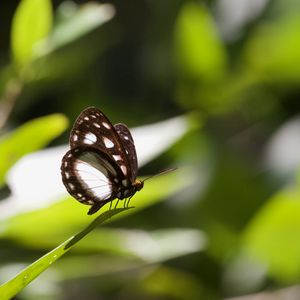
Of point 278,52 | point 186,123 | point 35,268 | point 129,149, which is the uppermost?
point 278,52

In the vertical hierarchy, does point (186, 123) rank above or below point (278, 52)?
below

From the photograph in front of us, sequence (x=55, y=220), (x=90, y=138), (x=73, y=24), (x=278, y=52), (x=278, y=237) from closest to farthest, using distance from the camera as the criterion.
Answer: (x=90, y=138) → (x=55, y=220) → (x=73, y=24) → (x=278, y=237) → (x=278, y=52)

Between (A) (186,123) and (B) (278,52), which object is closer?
(A) (186,123)

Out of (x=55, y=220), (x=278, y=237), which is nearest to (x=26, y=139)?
(x=55, y=220)

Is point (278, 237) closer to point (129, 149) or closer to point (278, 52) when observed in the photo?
point (278, 52)

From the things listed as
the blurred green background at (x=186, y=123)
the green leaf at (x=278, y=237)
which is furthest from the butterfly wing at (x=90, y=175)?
the green leaf at (x=278, y=237)

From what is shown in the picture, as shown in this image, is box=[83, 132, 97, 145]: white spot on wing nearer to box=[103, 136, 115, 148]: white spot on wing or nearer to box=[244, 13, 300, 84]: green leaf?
box=[103, 136, 115, 148]: white spot on wing

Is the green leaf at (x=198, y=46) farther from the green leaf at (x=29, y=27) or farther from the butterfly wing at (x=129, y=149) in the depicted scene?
the butterfly wing at (x=129, y=149)

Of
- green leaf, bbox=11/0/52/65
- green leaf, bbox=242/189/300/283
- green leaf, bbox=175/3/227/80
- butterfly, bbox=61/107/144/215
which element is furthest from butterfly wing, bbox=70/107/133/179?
green leaf, bbox=175/3/227/80

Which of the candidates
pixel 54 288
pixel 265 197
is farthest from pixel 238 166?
pixel 54 288
